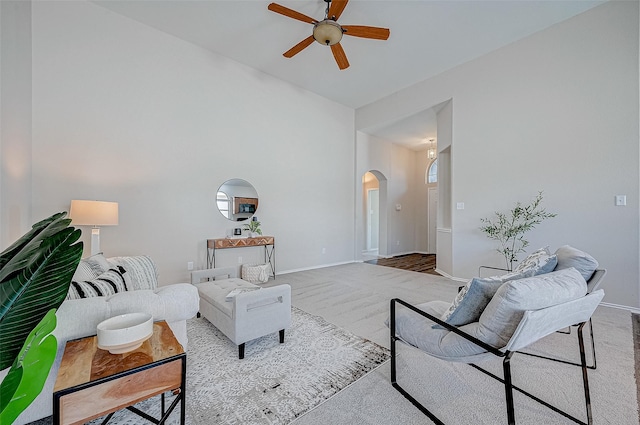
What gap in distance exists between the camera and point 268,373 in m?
1.88

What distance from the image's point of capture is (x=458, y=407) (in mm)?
1553

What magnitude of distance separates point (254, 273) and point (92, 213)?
2.19m

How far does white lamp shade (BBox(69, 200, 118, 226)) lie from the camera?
279cm

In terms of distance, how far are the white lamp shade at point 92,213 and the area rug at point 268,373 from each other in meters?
1.53

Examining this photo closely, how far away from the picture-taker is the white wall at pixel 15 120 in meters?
2.36

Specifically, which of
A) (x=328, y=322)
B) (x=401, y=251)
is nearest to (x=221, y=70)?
(x=328, y=322)

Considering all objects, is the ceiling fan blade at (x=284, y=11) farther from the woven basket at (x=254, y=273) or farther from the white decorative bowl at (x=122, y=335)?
the woven basket at (x=254, y=273)

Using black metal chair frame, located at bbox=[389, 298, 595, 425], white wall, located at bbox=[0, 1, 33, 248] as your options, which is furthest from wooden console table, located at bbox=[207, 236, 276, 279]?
black metal chair frame, located at bbox=[389, 298, 595, 425]

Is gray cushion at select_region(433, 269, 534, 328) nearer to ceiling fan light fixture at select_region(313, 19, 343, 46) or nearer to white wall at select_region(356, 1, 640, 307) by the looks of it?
ceiling fan light fixture at select_region(313, 19, 343, 46)

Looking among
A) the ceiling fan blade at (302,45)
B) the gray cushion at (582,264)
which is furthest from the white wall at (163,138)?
the gray cushion at (582,264)

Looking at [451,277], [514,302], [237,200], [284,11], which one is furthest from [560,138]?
[237,200]

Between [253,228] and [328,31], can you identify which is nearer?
[328,31]

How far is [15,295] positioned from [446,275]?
5.17 metres

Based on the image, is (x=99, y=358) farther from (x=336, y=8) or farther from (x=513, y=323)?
(x=336, y=8)
